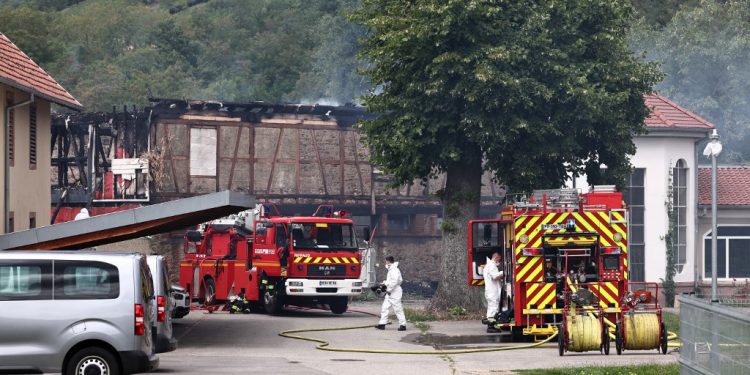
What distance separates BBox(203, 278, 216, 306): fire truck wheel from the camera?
35438 millimetres

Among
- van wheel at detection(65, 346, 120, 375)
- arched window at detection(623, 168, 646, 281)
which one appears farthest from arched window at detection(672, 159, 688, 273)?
van wheel at detection(65, 346, 120, 375)

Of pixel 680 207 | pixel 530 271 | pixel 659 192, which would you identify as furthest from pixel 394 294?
pixel 680 207

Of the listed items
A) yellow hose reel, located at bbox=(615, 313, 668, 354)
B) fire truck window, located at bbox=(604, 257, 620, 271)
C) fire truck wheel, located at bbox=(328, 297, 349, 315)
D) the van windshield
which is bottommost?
fire truck wheel, located at bbox=(328, 297, 349, 315)

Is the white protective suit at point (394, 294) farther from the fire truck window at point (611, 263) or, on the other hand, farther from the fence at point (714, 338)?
the fence at point (714, 338)

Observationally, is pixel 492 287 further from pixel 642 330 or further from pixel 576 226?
pixel 642 330

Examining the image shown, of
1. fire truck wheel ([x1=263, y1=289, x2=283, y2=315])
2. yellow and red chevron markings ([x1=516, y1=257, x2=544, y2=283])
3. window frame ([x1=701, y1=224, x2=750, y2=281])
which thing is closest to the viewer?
yellow and red chevron markings ([x1=516, y1=257, x2=544, y2=283])

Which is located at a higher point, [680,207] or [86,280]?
[680,207]

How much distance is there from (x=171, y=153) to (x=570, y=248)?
27147 millimetres

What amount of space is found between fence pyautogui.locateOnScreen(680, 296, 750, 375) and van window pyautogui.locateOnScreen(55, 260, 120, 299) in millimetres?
6969

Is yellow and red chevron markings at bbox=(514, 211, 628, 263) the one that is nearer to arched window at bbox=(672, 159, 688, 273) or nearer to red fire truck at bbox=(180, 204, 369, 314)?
red fire truck at bbox=(180, 204, 369, 314)

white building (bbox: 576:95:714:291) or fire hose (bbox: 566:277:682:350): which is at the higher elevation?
white building (bbox: 576:95:714:291)

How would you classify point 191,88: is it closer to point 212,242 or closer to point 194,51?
point 194,51

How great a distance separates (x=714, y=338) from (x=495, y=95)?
19.2 m

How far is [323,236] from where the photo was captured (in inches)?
1319
